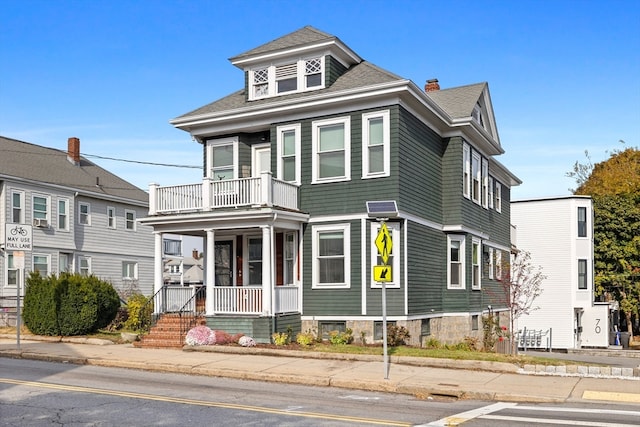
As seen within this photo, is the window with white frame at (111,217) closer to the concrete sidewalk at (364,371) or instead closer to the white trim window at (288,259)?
the white trim window at (288,259)

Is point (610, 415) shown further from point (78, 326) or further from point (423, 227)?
point (78, 326)

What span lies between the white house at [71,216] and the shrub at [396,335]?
18292 mm

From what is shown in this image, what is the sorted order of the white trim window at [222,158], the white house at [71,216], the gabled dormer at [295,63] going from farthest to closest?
the white house at [71,216], the white trim window at [222,158], the gabled dormer at [295,63]

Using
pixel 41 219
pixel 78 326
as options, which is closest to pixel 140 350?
pixel 78 326

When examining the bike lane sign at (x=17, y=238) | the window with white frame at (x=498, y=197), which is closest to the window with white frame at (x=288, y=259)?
the bike lane sign at (x=17, y=238)

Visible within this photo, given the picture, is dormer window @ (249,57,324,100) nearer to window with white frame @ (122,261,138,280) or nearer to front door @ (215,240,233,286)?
front door @ (215,240,233,286)

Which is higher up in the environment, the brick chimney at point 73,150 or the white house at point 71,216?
the brick chimney at point 73,150

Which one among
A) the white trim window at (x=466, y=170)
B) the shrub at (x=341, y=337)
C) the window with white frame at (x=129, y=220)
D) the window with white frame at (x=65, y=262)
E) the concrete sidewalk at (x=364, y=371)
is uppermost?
the white trim window at (x=466, y=170)

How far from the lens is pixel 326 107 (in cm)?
2117

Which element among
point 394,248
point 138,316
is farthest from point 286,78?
point 138,316

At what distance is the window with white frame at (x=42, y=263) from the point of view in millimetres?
34375

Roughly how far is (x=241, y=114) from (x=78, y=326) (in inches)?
326

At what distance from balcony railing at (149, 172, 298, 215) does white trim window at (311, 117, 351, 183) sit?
101cm

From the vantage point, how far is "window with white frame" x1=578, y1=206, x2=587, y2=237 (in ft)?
132
